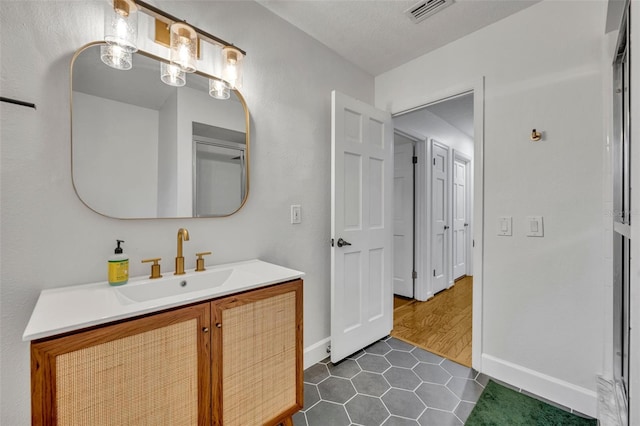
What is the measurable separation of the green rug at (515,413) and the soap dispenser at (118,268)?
1.89 metres

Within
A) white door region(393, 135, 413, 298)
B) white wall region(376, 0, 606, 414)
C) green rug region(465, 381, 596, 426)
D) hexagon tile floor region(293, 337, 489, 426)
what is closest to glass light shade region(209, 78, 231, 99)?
white wall region(376, 0, 606, 414)

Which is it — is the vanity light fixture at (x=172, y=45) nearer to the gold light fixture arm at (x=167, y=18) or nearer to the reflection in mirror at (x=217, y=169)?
the gold light fixture arm at (x=167, y=18)

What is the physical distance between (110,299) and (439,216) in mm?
3643

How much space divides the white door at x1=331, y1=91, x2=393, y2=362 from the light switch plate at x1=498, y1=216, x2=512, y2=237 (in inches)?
34.3

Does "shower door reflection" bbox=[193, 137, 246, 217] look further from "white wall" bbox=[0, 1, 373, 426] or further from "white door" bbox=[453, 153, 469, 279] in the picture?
"white door" bbox=[453, 153, 469, 279]

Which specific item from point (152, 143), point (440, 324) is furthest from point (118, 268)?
point (440, 324)

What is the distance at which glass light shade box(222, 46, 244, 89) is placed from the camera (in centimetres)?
155

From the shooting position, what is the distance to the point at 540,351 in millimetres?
1750

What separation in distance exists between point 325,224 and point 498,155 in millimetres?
1332

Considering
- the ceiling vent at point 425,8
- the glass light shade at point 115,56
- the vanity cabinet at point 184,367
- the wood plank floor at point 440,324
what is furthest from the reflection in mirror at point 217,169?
the wood plank floor at point 440,324

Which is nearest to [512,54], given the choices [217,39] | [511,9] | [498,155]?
[511,9]

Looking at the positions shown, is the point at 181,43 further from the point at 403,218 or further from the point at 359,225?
the point at 403,218

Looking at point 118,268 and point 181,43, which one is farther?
point 181,43

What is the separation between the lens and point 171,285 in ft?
4.26
